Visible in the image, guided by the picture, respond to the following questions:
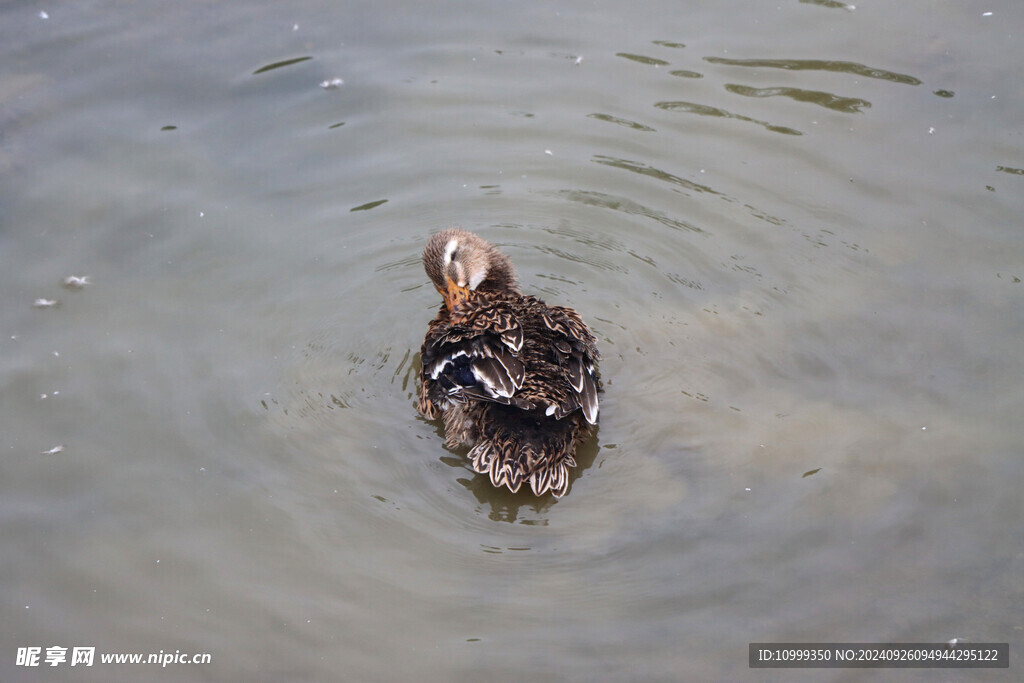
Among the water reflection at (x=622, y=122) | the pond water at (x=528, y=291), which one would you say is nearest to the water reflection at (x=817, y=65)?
the pond water at (x=528, y=291)

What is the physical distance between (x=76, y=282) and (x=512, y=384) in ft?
11.4

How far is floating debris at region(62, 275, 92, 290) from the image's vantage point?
22.4ft

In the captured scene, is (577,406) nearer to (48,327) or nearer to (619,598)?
(619,598)

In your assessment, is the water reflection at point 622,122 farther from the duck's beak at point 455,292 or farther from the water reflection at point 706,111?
the duck's beak at point 455,292

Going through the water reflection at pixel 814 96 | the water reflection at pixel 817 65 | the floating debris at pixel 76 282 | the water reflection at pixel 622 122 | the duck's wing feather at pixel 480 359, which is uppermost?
the water reflection at pixel 817 65

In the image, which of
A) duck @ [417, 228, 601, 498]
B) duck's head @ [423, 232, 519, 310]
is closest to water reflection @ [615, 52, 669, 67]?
duck's head @ [423, 232, 519, 310]

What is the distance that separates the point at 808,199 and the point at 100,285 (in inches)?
208

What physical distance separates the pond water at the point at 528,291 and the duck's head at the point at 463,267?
1.61 ft

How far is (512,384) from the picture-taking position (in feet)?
17.7

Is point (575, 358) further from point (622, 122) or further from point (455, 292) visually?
point (622, 122)

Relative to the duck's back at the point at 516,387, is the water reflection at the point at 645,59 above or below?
above

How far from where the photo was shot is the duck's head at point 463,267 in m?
6.34

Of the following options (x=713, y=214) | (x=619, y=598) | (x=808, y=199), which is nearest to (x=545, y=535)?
(x=619, y=598)

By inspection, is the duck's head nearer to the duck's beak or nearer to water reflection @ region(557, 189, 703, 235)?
the duck's beak
